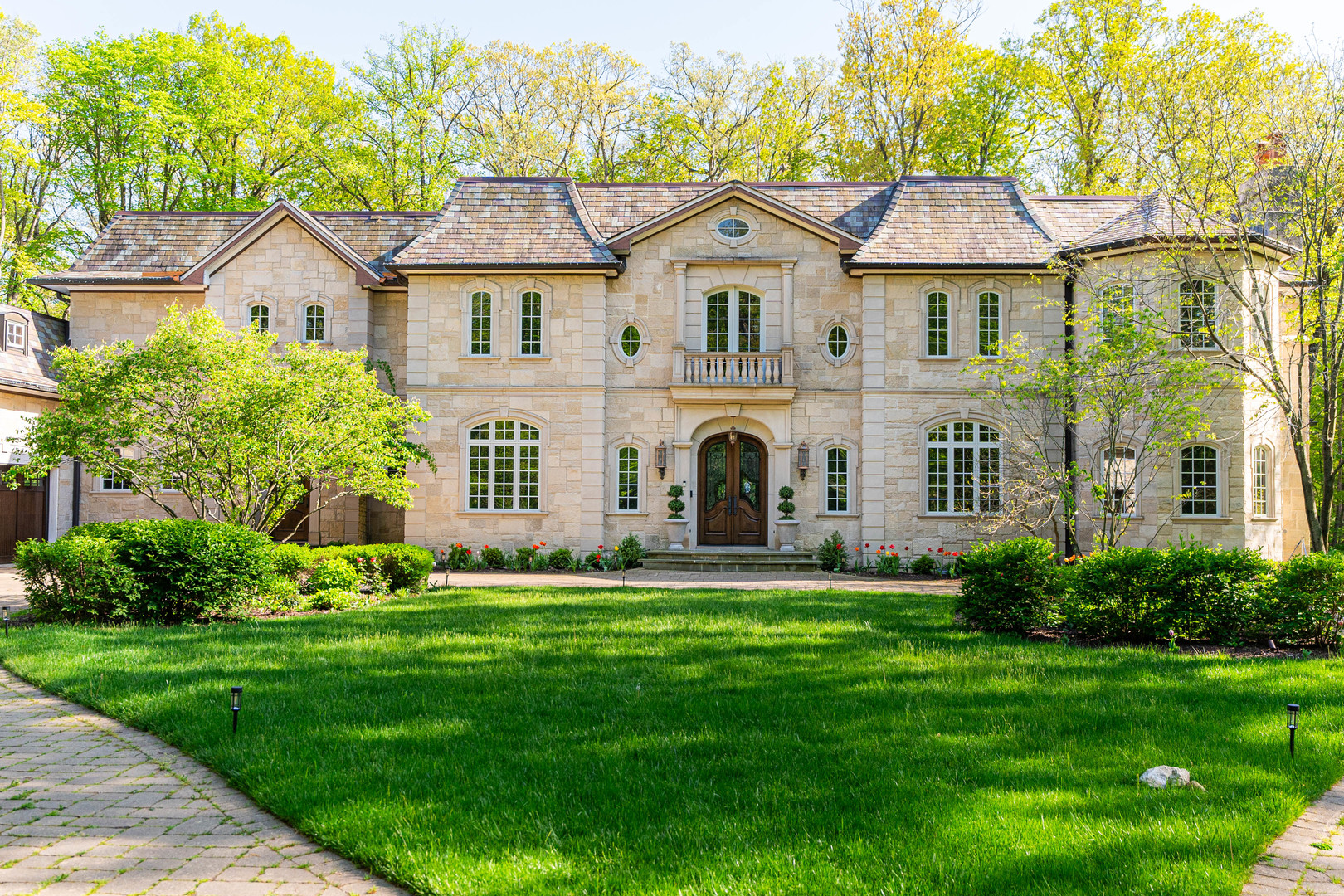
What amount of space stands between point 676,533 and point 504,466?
409cm

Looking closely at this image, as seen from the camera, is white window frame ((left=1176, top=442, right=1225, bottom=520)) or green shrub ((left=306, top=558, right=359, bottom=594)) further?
white window frame ((left=1176, top=442, right=1225, bottom=520))

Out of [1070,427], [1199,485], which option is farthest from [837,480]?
[1199,485]

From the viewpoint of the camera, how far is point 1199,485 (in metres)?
18.9

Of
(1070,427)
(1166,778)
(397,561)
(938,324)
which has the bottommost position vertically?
(1166,778)

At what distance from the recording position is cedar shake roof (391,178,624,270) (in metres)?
20.3

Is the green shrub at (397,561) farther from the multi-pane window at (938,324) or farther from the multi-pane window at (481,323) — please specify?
the multi-pane window at (938,324)

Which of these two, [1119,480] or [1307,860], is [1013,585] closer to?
[1307,860]

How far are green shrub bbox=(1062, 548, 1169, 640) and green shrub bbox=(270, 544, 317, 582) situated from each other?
33.5ft

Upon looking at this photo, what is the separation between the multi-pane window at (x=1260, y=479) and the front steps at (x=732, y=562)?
358 inches

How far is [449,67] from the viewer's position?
33094 millimetres

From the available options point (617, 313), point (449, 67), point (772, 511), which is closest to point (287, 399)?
point (617, 313)

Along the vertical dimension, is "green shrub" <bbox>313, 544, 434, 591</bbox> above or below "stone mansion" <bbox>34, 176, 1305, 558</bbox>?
below

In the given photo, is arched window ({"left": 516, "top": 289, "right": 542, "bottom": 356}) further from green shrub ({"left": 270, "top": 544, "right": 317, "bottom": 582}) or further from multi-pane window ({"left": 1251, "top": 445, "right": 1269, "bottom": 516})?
multi-pane window ({"left": 1251, "top": 445, "right": 1269, "bottom": 516})

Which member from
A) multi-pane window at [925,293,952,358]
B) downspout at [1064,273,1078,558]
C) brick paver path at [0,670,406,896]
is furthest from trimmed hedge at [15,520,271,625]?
multi-pane window at [925,293,952,358]
